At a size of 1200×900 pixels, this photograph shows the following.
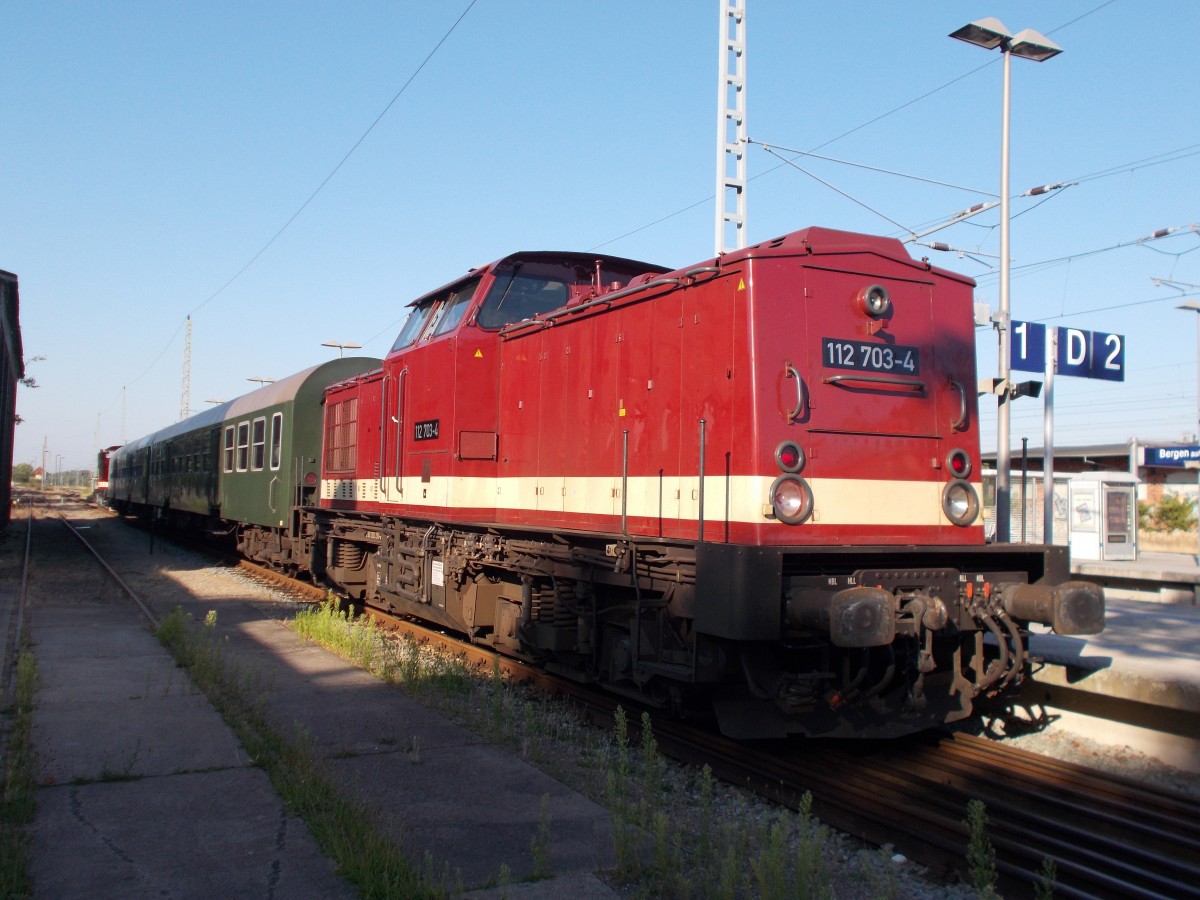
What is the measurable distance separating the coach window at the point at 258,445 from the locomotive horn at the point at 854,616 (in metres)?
13.1

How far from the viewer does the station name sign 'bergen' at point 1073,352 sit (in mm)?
12102

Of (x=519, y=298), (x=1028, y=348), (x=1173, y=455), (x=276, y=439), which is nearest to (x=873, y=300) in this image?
(x=519, y=298)

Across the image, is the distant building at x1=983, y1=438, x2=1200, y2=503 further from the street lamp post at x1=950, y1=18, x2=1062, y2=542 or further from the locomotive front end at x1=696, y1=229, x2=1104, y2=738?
the locomotive front end at x1=696, y1=229, x2=1104, y2=738

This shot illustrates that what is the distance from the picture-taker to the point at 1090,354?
12891 mm

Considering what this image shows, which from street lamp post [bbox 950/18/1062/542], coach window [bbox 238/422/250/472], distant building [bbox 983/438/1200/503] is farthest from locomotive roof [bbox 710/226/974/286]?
distant building [bbox 983/438/1200/503]

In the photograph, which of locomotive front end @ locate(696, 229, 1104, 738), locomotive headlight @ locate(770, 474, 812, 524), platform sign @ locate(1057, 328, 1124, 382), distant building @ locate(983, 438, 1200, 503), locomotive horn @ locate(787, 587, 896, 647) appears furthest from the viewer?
distant building @ locate(983, 438, 1200, 503)

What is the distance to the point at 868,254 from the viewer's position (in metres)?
6.11

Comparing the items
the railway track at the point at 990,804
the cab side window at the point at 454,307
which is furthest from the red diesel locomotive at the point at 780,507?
the cab side window at the point at 454,307

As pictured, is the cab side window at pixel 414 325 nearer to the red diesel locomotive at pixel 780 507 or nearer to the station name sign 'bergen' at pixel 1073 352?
the red diesel locomotive at pixel 780 507

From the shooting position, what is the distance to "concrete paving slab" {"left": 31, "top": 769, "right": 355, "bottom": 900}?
3.80m

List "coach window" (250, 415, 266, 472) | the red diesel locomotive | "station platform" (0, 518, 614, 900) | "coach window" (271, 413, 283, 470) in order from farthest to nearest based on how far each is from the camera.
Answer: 1. "coach window" (250, 415, 266, 472)
2. "coach window" (271, 413, 283, 470)
3. the red diesel locomotive
4. "station platform" (0, 518, 614, 900)

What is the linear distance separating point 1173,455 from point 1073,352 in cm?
2294

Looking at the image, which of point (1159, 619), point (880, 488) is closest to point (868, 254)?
point (880, 488)

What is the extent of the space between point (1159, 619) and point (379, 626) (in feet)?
32.9
